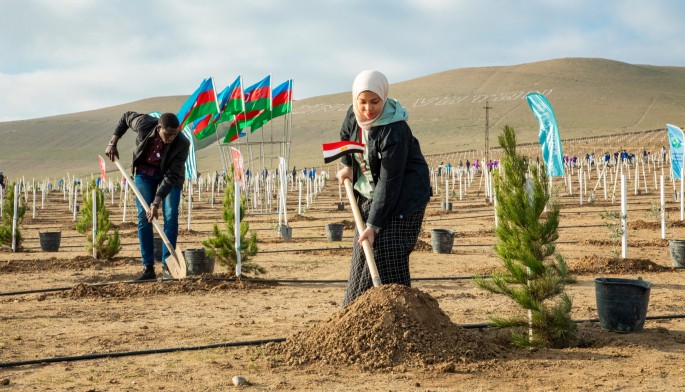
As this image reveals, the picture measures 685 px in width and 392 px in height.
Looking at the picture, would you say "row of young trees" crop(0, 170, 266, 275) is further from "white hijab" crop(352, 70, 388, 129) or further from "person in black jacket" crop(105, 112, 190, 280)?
"white hijab" crop(352, 70, 388, 129)

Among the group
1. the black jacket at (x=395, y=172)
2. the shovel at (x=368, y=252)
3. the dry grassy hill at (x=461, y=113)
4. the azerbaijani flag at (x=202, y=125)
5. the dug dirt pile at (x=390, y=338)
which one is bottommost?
the dug dirt pile at (x=390, y=338)

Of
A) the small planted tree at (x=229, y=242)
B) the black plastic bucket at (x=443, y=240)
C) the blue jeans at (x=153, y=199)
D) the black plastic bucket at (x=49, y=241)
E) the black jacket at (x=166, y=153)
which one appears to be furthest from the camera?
the black plastic bucket at (x=49, y=241)

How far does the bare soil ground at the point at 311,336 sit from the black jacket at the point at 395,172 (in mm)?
545

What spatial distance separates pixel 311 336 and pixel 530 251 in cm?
160

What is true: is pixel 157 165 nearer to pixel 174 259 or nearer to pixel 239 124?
pixel 174 259

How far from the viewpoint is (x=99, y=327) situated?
5719 mm

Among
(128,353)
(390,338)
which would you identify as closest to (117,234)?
(128,353)

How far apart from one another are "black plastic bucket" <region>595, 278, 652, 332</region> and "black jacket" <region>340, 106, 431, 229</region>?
1746 mm

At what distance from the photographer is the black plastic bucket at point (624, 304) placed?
16.8 feet

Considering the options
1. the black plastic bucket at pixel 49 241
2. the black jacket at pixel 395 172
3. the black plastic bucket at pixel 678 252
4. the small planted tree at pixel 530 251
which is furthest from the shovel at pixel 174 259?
the black plastic bucket at pixel 678 252

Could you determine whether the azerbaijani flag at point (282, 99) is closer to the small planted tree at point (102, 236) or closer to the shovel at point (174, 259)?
the small planted tree at point (102, 236)

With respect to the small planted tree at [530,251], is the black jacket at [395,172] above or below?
above

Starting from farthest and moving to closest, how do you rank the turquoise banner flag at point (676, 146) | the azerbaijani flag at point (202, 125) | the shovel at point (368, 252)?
the azerbaijani flag at point (202, 125), the turquoise banner flag at point (676, 146), the shovel at point (368, 252)

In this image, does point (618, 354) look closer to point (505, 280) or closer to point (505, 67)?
point (505, 280)
